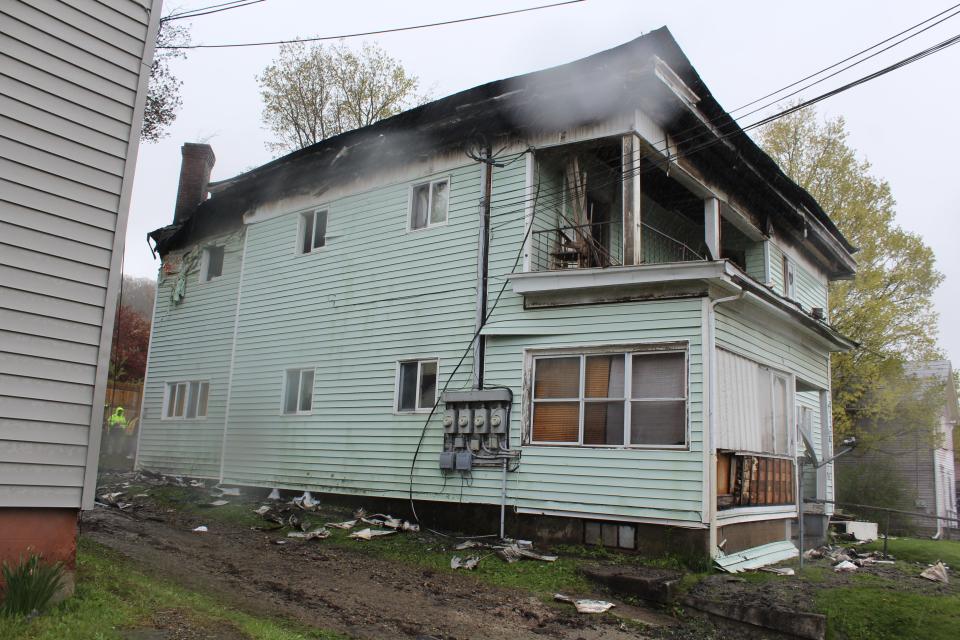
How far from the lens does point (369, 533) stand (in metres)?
12.3

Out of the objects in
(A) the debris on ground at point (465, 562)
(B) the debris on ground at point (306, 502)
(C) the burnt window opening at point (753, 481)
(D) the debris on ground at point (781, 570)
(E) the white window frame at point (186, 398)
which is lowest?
(A) the debris on ground at point (465, 562)

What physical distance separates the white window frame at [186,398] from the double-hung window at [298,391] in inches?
115

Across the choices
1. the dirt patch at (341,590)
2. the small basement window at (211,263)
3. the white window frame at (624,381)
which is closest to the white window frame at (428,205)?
the white window frame at (624,381)

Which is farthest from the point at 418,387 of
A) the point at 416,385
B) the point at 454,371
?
the point at 454,371

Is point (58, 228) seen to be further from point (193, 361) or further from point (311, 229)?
point (193, 361)

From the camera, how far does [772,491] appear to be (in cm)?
1272

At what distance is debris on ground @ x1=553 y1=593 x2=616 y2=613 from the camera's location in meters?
8.52

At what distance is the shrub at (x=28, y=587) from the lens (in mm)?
5727

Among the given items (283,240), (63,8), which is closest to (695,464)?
(63,8)

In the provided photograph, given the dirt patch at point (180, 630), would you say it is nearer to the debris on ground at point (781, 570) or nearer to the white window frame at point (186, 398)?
the debris on ground at point (781, 570)

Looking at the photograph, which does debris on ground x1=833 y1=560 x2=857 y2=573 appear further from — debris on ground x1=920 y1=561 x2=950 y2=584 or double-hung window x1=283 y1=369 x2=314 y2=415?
double-hung window x1=283 y1=369 x2=314 y2=415

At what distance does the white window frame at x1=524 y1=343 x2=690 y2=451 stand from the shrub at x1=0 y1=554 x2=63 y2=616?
24.3 ft

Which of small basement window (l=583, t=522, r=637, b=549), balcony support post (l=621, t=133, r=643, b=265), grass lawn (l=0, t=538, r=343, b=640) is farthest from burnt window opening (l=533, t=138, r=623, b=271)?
grass lawn (l=0, t=538, r=343, b=640)

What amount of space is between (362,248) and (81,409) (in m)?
9.16
